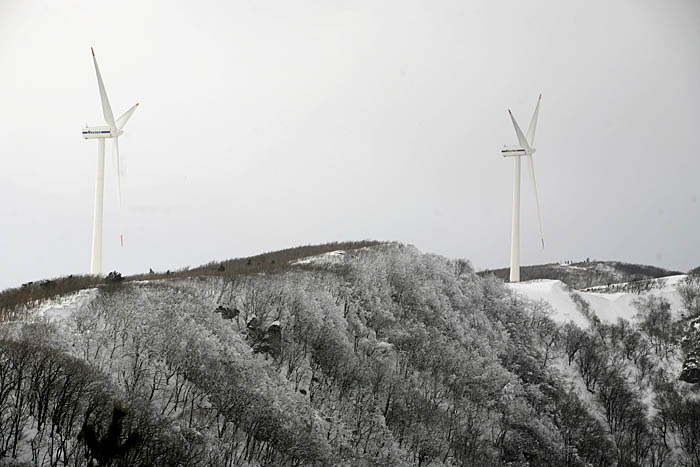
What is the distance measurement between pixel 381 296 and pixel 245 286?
2345 cm

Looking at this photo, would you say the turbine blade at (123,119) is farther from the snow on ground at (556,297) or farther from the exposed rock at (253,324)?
the snow on ground at (556,297)

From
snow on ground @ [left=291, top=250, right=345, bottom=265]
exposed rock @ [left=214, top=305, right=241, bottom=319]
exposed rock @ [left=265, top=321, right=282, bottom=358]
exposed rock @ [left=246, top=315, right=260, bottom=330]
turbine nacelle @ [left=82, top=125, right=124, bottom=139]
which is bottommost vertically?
exposed rock @ [left=265, top=321, right=282, bottom=358]

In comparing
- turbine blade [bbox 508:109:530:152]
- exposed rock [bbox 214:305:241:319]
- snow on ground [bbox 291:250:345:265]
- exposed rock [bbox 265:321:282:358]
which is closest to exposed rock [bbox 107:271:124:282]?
exposed rock [bbox 214:305:241:319]

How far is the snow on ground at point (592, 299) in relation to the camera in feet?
394

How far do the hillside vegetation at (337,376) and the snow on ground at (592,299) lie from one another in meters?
3.38

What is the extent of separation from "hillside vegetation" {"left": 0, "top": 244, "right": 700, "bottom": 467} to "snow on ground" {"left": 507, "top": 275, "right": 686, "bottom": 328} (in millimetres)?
3377

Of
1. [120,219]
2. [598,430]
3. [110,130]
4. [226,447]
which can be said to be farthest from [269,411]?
[598,430]

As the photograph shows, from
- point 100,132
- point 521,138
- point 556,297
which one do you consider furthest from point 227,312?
point 556,297

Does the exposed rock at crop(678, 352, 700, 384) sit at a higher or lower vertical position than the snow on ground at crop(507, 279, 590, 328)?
lower

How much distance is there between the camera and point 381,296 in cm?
9269

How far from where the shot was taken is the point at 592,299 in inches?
5123

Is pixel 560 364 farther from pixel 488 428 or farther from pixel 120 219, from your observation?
pixel 120 219

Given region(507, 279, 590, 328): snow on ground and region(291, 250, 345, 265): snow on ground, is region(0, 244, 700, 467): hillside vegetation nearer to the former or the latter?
region(291, 250, 345, 265): snow on ground

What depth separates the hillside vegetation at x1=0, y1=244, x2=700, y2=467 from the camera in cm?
4434
